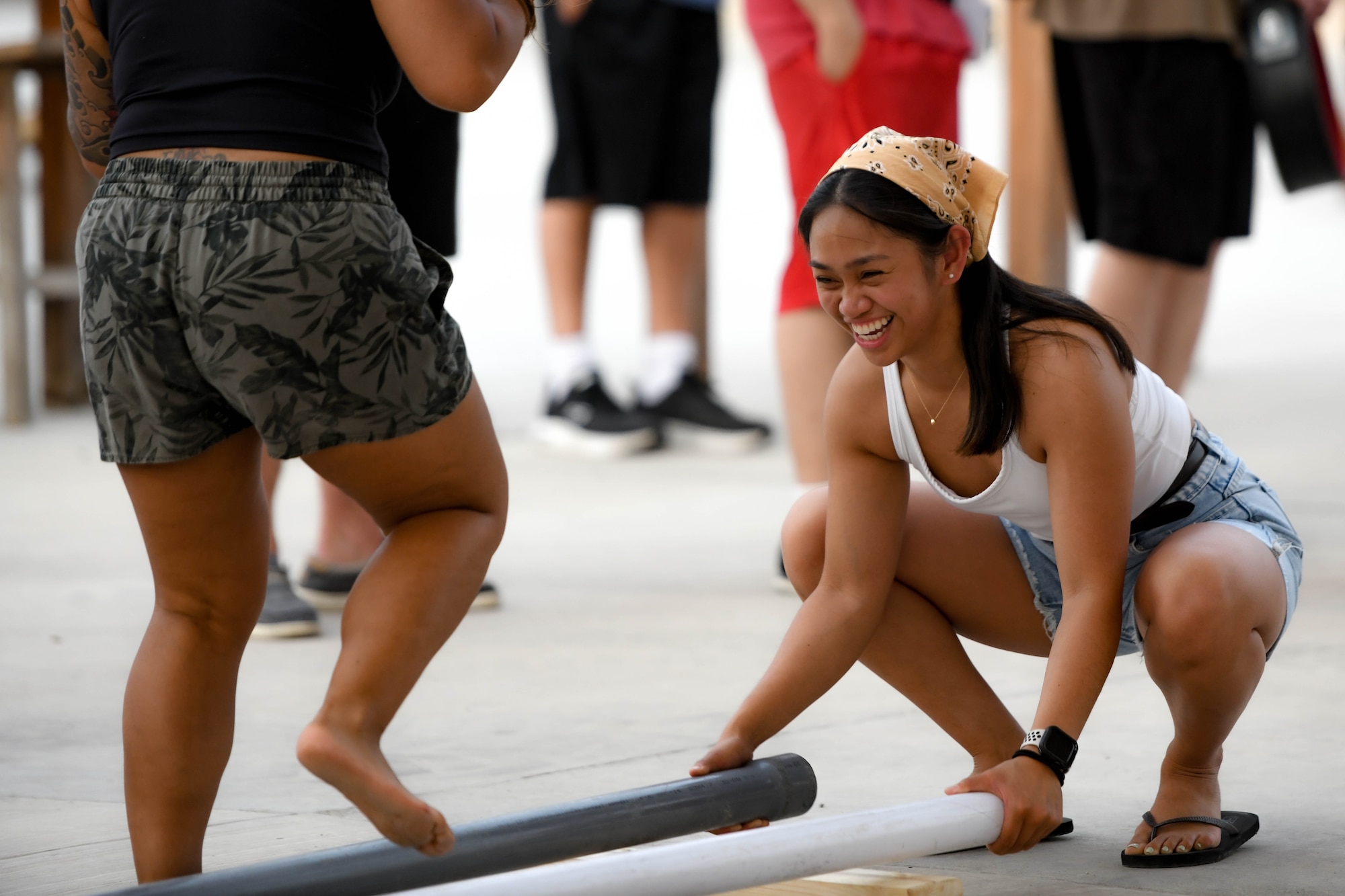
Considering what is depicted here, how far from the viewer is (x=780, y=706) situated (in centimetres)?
172

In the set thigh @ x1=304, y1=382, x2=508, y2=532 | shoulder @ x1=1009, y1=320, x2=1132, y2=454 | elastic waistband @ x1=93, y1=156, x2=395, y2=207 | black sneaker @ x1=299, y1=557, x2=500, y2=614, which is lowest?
black sneaker @ x1=299, y1=557, x2=500, y2=614

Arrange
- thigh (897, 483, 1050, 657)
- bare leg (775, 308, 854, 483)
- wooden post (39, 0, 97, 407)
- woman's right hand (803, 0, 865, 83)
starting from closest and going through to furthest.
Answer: thigh (897, 483, 1050, 657) → woman's right hand (803, 0, 865, 83) → bare leg (775, 308, 854, 483) → wooden post (39, 0, 97, 407)

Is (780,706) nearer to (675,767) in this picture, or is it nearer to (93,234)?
(675,767)

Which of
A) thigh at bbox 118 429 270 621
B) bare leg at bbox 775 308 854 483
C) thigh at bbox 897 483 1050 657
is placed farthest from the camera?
bare leg at bbox 775 308 854 483

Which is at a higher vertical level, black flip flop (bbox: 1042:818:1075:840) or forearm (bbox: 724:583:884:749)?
forearm (bbox: 724:583:884:749)

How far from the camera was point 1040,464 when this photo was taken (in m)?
1.70

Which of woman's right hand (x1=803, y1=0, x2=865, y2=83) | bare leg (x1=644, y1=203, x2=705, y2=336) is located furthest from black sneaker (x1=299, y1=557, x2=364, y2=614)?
bare leg (x1=644, y1=203, x2=705, y2=336)

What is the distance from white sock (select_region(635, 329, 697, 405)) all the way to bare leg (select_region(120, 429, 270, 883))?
10.4ft

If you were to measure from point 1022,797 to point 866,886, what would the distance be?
0.16 meters

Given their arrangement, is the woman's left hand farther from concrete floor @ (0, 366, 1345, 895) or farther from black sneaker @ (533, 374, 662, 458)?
black sneaker @ (533, 374, 662, 458)

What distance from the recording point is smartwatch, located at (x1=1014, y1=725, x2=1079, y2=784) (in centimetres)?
154

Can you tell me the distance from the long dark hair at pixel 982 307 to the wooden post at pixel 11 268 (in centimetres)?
426

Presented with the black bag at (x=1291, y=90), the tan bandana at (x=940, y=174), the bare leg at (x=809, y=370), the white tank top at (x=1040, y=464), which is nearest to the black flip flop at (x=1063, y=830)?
the white tank top at (x=1040, y=464)

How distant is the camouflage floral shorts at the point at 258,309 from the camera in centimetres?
141
